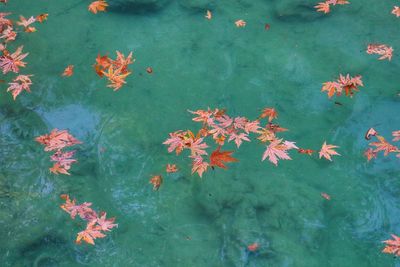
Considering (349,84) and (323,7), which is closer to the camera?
(349,84)

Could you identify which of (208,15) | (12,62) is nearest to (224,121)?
(208,15)

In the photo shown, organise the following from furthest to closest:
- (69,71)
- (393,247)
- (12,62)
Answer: (69,71) → (12,62) → (393,247)

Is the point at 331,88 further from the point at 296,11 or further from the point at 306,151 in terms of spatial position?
the point at 296,11

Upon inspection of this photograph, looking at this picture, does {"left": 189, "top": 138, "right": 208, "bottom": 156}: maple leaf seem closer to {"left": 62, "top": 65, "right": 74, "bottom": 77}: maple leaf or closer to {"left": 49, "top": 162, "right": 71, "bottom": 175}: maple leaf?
{"left": 49, "top": 162, "right": 71, "bottom": 175}: maple leaf

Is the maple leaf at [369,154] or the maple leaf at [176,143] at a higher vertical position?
the maple leaf at [176,143]

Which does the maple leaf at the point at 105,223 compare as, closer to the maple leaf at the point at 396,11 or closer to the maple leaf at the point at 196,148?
the maple leaf at the point at 196,148

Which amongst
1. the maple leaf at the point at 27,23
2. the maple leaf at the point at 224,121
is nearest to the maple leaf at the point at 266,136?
the maple leaf at the point at 224,121

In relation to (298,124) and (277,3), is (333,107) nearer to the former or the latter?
(298,124)
